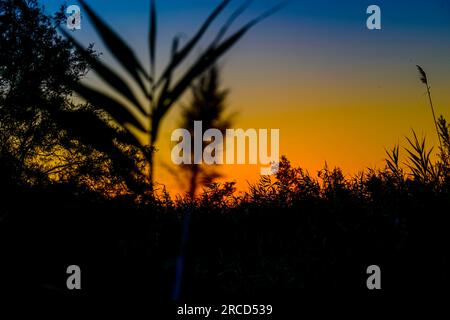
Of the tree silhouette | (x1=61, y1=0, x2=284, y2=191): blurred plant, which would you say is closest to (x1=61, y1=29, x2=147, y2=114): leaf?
(x1=61, y1=0, x2=284, y2=191): blurred plant

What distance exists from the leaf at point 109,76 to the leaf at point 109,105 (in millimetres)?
34

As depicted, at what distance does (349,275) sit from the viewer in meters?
3.59

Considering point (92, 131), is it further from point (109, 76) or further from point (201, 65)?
point (201, 65)

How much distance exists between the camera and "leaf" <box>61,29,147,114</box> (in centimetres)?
114

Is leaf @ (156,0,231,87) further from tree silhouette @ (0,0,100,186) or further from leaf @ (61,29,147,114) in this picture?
tree silhouette @ (0,0,100,186)

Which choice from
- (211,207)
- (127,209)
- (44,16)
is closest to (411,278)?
(127,209)

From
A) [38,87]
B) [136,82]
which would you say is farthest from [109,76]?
[38,87]

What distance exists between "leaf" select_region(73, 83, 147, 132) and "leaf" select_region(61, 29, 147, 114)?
3 centimetres

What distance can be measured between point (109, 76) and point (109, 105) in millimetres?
77

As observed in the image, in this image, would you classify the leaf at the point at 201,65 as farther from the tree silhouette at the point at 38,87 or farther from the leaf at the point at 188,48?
the tree silhouette at the point at 38,87

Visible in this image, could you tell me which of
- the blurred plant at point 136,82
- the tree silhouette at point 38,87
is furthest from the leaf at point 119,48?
the tree silhouette at point 38,87

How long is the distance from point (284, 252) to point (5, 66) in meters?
14.9

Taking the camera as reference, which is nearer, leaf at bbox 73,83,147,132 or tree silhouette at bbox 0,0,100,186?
Result: leaf at bbox 73,83,147,132

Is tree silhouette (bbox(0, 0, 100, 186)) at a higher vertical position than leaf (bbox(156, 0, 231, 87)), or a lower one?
higher
